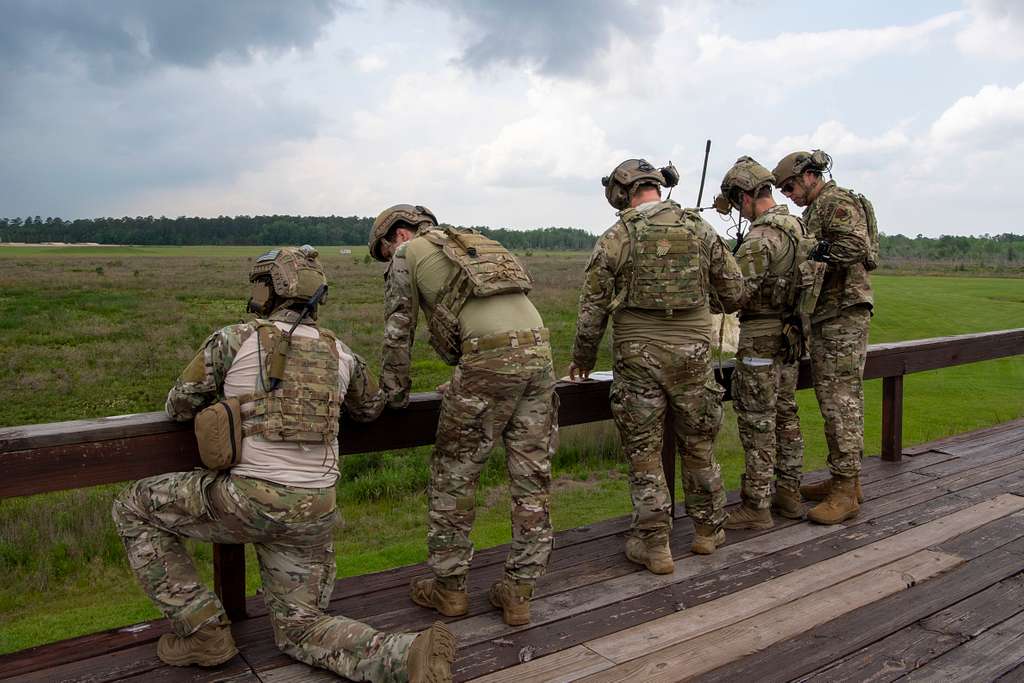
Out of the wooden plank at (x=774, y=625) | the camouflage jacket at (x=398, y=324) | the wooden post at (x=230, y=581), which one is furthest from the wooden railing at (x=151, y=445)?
the wooden plank at (x=774, y=625)

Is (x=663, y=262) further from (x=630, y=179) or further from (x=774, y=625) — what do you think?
(x=774, y=625)

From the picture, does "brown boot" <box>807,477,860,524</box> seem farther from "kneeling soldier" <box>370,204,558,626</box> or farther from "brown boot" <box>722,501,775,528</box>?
"kneeling soldier" <box>370,204,558,626</box>

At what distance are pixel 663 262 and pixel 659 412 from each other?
74cm

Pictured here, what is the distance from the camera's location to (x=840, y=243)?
15.9 feet

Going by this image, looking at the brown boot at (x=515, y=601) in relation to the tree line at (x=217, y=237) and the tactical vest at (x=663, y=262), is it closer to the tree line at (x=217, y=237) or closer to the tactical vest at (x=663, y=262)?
the tactical vest at (x=663, y=262)

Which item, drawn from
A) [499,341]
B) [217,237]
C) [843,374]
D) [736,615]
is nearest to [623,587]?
[736,615]

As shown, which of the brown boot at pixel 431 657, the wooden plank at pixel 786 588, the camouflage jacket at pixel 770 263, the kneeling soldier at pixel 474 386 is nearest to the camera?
the brown boot at pixel 431 657

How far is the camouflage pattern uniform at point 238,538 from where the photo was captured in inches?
117

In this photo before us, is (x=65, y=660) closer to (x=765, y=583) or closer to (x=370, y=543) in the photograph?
(x=765, y=583)

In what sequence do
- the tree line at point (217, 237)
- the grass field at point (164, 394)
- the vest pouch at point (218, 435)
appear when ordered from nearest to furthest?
the vest pouch at point (218, 435) < the grass field at point (164, 394) < the tree line at point (217, 237)

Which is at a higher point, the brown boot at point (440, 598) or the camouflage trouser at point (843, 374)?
the camouflage trouser at point (843, 374)

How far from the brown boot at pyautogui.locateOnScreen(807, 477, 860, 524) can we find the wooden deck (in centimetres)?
8

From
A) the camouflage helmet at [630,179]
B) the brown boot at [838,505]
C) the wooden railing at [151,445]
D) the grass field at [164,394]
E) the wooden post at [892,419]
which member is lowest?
the grass field at [164,394]

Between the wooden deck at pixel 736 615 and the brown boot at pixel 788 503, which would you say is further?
the brown boot at pixel 788 503
